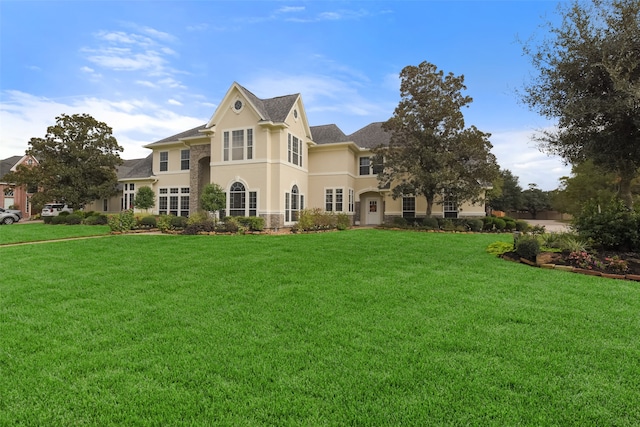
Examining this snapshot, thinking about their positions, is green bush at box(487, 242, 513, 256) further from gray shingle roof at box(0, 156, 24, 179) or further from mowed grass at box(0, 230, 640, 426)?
gray shingle roof at box(0, 156, 24, 179)

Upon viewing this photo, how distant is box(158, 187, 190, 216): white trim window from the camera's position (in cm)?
2275

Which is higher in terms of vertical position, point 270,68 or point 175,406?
point 270,68

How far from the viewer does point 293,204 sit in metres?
20.3

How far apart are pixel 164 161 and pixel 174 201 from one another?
3.23 m

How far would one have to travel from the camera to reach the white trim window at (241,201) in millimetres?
18656

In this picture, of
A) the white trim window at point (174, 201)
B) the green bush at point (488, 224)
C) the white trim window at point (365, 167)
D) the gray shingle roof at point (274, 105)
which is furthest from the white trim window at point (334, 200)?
the white trim window at point (174, 201)

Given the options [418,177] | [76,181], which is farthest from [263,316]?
[76,181]

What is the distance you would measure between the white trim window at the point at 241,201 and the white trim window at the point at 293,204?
6.16ft

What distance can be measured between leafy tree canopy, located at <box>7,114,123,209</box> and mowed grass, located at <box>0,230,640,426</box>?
21665 millimetres

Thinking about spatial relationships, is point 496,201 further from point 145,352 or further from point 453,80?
point 145,352

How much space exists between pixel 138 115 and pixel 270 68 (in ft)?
25.0

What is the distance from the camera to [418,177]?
17562 mm

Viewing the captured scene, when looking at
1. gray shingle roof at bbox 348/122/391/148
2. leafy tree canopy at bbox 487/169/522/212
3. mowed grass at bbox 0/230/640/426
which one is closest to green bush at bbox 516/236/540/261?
mowed grass at bbox 0/230/640/426

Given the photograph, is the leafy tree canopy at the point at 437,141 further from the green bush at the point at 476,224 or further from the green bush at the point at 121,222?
the green bush at the point at 121,222
